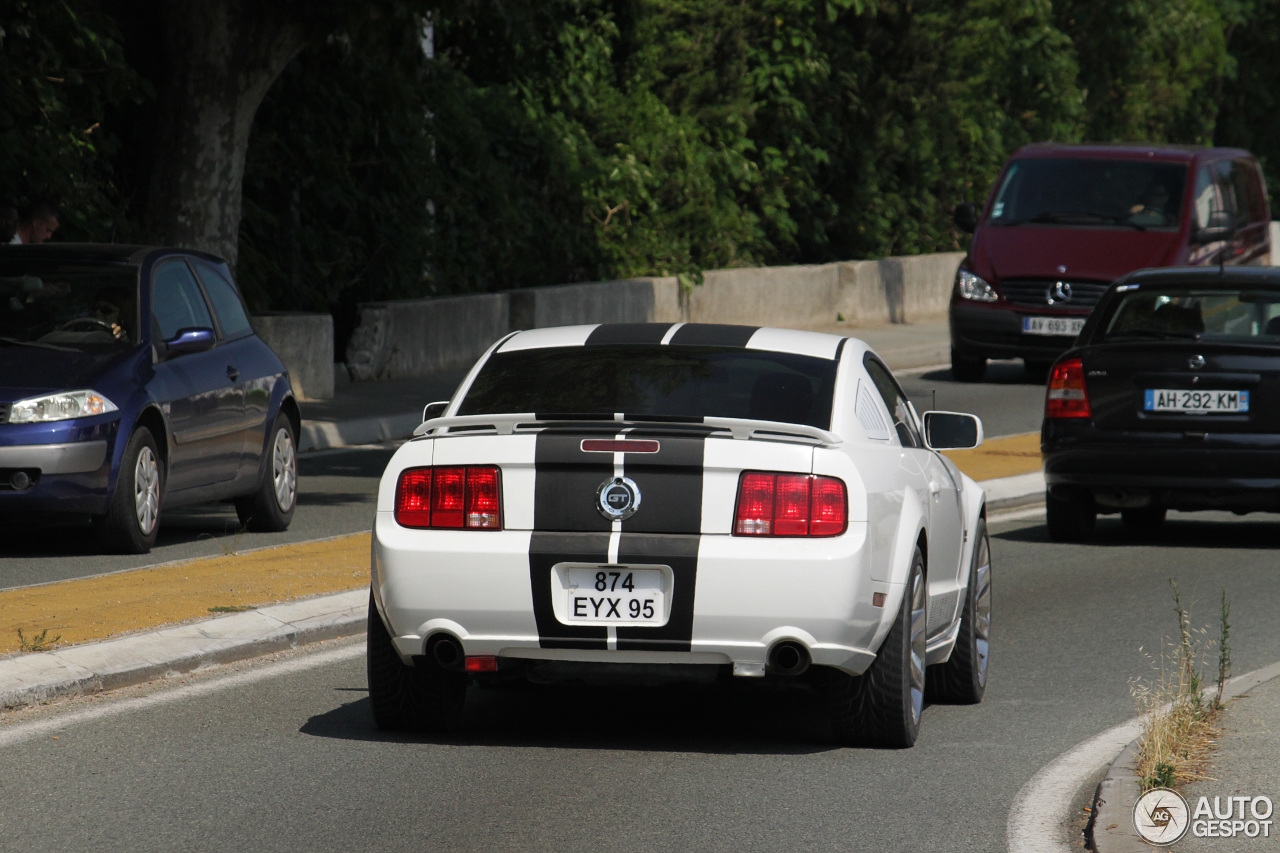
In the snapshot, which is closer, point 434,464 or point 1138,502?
point 434,464

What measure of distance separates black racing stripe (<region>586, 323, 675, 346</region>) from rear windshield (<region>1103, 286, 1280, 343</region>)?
534cm

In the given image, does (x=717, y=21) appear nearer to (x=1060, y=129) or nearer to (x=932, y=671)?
(x=1060, y=129)

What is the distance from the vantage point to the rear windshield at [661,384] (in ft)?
22.1

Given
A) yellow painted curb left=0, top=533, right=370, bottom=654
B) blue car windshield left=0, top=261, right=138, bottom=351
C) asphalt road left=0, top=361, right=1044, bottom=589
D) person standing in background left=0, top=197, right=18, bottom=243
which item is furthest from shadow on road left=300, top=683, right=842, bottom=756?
person standing in background left=0, top=197, right=18, bottom=243

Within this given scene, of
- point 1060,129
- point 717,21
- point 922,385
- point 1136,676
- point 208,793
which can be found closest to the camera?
point 208,793

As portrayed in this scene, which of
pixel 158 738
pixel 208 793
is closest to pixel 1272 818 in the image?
pixel 208 793

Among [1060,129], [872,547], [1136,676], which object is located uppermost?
[1060,129]

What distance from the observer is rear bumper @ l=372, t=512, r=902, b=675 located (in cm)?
626

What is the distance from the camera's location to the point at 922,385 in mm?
22891

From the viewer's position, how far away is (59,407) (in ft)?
34.4

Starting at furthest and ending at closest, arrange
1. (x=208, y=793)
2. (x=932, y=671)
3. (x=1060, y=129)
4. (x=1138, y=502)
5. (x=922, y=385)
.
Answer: (x=1060, y=129) → (x=922, y=385) → (x=1138, y=502) → (x=932, y=671) → (x=208, y=793)

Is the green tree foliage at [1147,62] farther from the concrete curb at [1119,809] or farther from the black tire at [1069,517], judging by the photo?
the concrete curb at [1119,809]

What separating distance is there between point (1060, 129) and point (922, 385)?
54.5 ft

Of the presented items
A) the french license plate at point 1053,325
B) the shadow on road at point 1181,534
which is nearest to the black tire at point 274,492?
the shadow on road at point 1181,534
